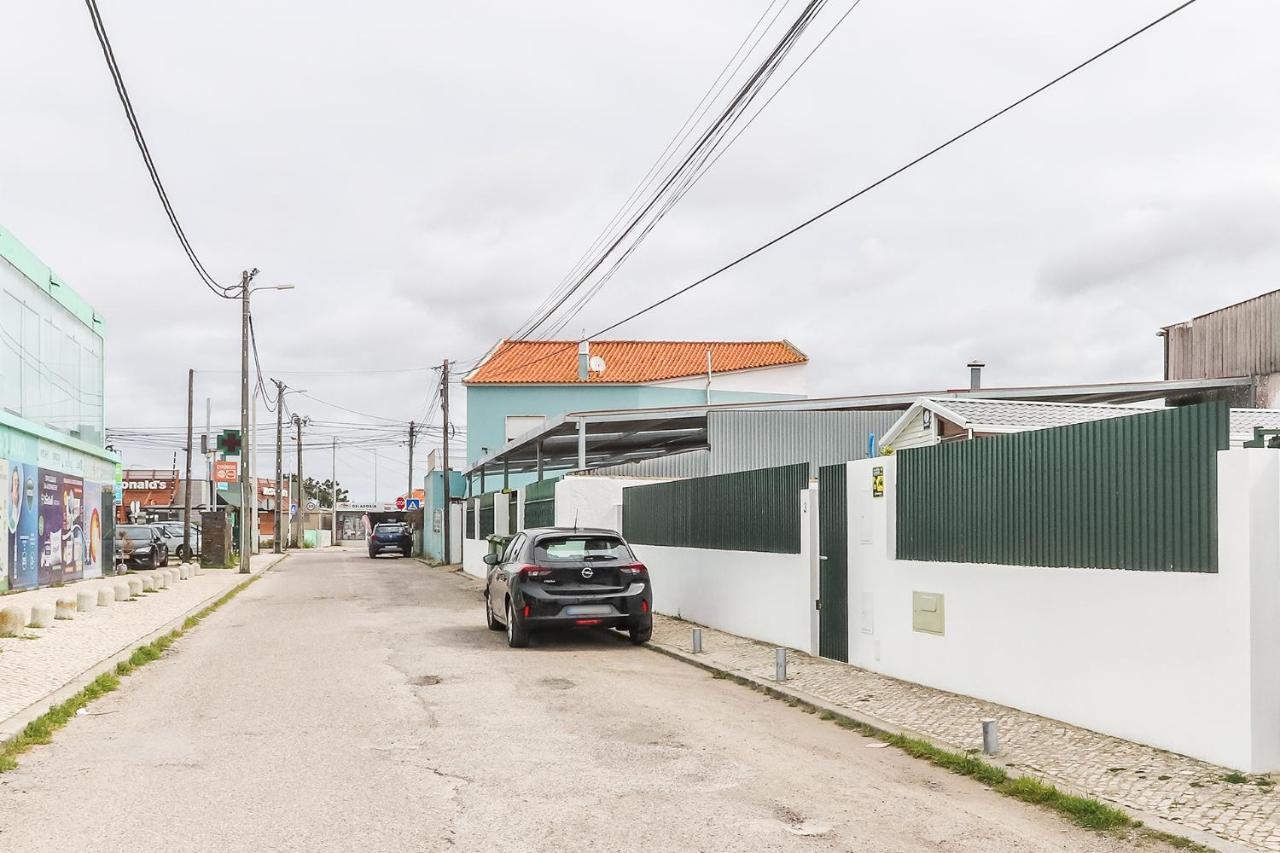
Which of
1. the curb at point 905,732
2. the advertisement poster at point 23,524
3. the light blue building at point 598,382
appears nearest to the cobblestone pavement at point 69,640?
the advertisement poster at point 23,524

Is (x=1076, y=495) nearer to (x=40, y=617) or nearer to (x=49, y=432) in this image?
(x=40, y=617)

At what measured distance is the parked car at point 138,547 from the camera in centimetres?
3916

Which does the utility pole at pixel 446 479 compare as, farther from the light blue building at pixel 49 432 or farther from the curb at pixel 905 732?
the curb at pixel 905 732

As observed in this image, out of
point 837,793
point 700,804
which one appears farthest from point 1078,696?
point 700,804

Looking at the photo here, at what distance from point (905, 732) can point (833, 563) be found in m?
4.27

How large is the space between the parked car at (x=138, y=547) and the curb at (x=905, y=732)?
29518mm

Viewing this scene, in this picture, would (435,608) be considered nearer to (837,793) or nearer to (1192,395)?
(837,793)

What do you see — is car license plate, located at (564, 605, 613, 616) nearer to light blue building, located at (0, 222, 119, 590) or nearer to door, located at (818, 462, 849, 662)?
door, located at (818, 462, 849, 662)

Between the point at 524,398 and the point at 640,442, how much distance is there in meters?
20.4

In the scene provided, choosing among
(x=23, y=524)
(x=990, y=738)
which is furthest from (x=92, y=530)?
(x=990, y=738)

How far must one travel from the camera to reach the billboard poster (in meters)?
27.0

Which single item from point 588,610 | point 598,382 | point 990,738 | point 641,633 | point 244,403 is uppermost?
point 598,382

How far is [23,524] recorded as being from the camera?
2550 centimetres

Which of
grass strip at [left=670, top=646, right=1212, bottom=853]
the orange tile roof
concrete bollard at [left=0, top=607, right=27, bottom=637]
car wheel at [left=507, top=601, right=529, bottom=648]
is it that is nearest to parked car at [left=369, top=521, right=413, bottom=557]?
the orange tile roof
